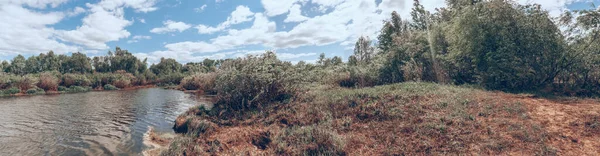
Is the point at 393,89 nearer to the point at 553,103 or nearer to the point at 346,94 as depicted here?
the point at 346,94

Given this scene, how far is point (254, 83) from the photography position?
11.0m

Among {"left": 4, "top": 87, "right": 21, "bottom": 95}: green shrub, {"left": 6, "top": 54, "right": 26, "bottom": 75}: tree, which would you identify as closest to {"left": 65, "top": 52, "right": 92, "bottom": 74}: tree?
{"left": 6, "top": 54, "right": 26, "bottom": 75}: tree

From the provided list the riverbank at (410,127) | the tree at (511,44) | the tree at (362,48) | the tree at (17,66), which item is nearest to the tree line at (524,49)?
the tree at (511,44)

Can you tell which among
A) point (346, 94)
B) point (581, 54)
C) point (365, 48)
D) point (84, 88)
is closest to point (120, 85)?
point (84, 88)

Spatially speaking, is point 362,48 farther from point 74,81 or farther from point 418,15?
point 74,81

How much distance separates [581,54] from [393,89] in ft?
21.9

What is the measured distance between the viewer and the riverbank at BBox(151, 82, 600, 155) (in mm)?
5566

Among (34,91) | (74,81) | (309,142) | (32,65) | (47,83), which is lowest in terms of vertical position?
(309,142)

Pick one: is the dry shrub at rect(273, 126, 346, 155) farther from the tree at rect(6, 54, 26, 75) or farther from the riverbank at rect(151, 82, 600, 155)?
the tree at rect(6, 54, 26, 75)

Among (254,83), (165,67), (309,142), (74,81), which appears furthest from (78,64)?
(309,142)

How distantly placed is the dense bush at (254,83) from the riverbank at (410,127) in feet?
4.58

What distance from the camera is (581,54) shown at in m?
9.40

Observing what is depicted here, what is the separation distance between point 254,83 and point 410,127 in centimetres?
652

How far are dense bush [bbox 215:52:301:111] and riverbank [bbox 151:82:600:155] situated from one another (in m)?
1.39
